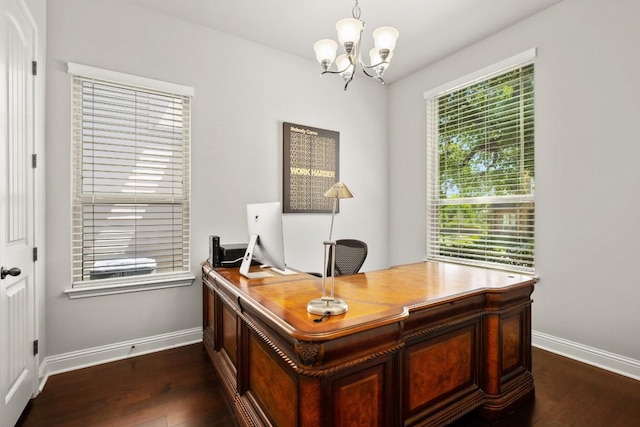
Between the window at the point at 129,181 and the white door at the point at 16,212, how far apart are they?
468 mm

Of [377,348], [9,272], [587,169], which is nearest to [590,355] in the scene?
[587,169]

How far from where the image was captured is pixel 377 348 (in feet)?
4.37

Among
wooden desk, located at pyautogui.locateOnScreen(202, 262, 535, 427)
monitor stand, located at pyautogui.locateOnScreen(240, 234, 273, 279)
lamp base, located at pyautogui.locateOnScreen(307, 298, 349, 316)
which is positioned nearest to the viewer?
wooden desk, located at pyautogui.locateOnScreen(202, 262, 535, 427)

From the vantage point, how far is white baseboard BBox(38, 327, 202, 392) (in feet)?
7.91

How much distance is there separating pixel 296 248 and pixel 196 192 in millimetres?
1283

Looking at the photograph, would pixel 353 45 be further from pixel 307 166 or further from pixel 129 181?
pixel 129 181

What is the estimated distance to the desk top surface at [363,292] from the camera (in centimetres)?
126

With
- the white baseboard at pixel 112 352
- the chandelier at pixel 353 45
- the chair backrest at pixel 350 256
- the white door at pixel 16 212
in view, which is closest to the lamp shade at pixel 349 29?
the chandelier at pixel 353 45

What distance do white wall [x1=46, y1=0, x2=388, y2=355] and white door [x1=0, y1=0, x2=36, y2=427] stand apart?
41cm

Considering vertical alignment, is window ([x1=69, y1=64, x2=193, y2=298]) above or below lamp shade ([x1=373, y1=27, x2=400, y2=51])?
below

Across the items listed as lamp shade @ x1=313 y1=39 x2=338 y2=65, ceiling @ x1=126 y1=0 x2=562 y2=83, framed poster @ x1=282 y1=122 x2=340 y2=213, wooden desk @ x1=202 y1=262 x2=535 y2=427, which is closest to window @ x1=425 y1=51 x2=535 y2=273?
ceiling @ x1=126 y1=0 x2=562 y2=83

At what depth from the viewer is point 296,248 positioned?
3643 millimetres

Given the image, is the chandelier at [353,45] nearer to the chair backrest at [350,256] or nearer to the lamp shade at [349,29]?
the lamp shade at [349,29]

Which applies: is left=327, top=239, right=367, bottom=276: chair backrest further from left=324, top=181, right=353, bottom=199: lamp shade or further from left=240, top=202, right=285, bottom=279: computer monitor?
left=324, top=181, right=353, bottom=199: lamp shade
